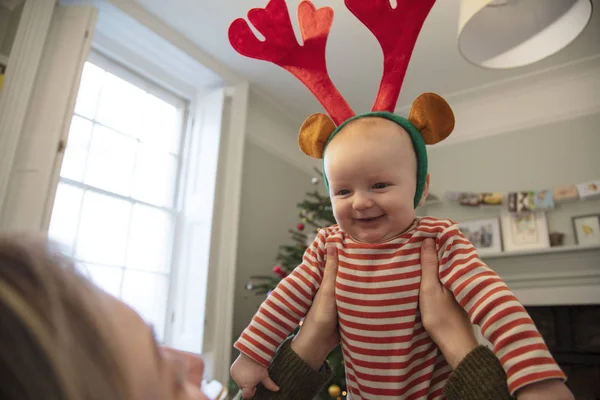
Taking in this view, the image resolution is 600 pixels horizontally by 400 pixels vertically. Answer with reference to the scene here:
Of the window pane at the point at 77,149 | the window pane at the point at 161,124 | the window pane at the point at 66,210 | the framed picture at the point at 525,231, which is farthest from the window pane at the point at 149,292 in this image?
the framed picture at the point at 525,231

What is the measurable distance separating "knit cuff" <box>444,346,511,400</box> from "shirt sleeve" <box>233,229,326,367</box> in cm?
30

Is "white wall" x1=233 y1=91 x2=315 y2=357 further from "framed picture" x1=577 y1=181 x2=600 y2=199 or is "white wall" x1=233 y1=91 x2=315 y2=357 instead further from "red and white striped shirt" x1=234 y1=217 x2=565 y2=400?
"red and white striped shirt" x1=234 y1=217 x2=565 y2=400

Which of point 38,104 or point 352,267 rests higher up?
point 38,104

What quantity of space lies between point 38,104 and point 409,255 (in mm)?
2097

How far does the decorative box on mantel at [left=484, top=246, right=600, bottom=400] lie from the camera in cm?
271

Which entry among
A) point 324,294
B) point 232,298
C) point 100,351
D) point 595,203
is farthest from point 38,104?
point 595,203

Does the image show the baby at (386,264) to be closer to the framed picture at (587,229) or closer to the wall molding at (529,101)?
the framed picture at (587,229)

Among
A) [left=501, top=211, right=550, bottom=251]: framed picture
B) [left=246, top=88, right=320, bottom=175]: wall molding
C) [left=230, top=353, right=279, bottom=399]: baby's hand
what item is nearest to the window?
[left=246, top=88, right=320, bottom=175]: wall molding

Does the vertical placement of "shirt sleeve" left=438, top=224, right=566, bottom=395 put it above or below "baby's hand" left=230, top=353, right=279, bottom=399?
above

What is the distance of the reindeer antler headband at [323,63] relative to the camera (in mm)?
819

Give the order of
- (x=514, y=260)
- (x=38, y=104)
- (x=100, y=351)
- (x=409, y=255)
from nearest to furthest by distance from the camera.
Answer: (x=100, y=351) → (x=409, y=255) → (x=38, y=104) → (x=514, y=260)

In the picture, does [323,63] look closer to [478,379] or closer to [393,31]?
[393,31]

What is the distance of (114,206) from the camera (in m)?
2.64

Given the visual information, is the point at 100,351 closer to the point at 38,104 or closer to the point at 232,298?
the point at 38,104
